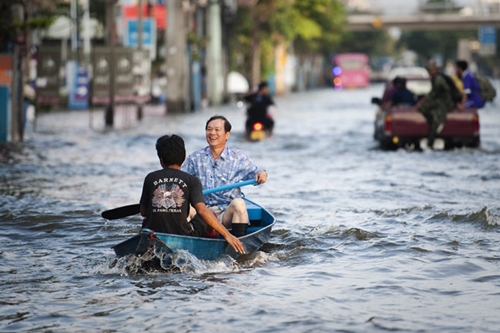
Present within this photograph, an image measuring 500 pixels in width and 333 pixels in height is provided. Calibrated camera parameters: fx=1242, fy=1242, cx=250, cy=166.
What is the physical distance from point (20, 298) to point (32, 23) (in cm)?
1505

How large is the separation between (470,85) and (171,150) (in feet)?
49.3

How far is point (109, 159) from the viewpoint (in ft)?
72.2

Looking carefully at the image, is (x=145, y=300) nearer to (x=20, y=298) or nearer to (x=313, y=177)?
(x=20, y=298)

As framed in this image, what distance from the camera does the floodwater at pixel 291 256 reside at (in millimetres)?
8180

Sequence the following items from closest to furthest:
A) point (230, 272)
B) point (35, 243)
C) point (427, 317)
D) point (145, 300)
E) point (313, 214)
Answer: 1. point (427, 317)
2. point (145, 300)
3. point (230, 272)
4. point (35, 243)
5. point (313, 214)

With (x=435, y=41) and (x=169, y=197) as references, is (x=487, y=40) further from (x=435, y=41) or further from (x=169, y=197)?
(x=169, y=197)

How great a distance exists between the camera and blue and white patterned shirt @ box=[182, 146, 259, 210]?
11.0m

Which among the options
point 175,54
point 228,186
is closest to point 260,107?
point 228,186

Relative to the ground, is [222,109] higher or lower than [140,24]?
lower

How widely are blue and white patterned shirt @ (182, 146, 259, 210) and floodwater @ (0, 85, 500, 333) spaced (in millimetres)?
660

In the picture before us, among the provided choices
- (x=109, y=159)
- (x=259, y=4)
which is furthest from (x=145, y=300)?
(x=259, y=4)

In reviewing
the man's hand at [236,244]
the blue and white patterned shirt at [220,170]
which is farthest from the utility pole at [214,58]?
the man's hand at [236,244]

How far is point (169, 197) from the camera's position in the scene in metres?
9.45

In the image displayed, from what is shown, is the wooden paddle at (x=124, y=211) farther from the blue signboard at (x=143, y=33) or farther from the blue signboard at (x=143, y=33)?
the blue signboard at (x=143, y=33)
